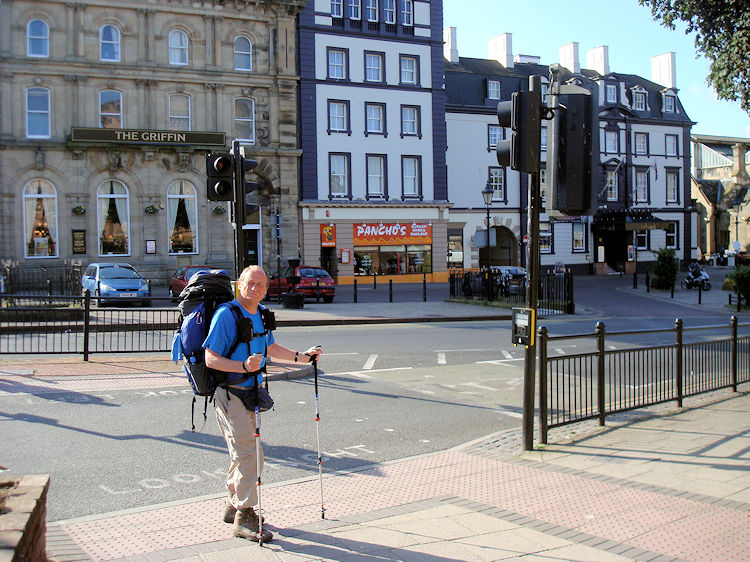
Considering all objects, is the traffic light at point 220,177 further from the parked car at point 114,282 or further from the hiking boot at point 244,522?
the parked car at point 114,282

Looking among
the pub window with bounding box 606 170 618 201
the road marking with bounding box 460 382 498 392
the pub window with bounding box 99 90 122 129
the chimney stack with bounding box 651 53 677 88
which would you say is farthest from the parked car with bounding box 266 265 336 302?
the chimney stack with bounding box 651 53 677 88

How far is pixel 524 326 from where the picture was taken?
7391mm

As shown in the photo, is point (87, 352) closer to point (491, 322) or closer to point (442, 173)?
point (491, 322)

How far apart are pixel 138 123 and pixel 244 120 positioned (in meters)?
5.54

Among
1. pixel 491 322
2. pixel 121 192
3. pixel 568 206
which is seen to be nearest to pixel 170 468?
pixel 568 206

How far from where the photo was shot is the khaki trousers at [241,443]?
5074 mm

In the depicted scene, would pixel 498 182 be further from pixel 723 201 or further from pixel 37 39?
pixel 723 201

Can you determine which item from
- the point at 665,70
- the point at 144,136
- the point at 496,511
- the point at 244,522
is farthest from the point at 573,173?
the point at 665,70

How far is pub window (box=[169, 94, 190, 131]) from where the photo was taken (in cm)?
3756

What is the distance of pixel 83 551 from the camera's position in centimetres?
480

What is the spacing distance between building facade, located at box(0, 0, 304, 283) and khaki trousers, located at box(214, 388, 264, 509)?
1190 inches

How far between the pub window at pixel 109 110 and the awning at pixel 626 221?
34194 mm

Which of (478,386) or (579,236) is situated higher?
(579,236)

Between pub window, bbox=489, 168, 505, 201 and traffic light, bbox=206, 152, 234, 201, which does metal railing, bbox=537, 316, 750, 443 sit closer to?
traffic light, bbox=206, 152, 234, 201
